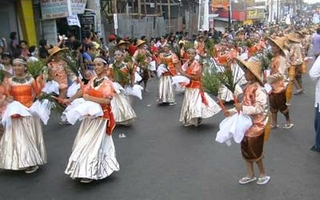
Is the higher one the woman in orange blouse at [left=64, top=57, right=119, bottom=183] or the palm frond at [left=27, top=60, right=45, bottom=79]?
Result: the palm frond at [left=27, top=60, right=45, bottom=79]

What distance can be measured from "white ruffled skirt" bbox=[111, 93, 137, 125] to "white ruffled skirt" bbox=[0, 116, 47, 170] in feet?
9.95

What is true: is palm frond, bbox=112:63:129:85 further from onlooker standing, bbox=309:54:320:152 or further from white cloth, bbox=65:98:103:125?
onlooker standing, bbox=309:54:320:152

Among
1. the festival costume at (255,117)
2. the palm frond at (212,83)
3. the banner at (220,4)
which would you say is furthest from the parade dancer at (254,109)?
the banner at (220,4)

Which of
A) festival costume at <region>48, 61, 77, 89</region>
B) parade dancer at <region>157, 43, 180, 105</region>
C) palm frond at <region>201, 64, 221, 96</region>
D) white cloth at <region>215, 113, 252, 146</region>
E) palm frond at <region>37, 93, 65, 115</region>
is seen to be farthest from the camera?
parade dancer at <region>157, 43, 180, 105</region>

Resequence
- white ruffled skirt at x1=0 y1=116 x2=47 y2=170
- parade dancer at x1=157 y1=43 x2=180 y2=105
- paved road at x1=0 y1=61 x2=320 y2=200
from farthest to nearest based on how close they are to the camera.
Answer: parade dancer at x1=157 y1=43 x2=180 y2=105, white ruffled skirt at x1=0 y1=116 x2=47 y2=170, paved road at x1=0 y1=61 x2=320 y2=200

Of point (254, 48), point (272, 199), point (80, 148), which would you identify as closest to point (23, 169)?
point (80, 148)

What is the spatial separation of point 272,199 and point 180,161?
1.83 metres

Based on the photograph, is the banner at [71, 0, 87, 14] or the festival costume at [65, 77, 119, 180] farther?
the banner at [71, 0, 87, 14]

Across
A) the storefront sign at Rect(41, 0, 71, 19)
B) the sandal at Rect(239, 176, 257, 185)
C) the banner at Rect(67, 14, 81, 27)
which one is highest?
the storefront sign at Rect(41, 0, 71, 19)

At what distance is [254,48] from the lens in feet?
51.9

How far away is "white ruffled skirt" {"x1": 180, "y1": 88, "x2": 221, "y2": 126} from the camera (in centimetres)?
886

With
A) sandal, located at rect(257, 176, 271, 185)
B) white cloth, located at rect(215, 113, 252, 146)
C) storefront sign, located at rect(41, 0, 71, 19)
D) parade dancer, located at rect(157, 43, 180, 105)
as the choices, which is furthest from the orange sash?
storefront sign, located at rect(41, 0, 71, 19)

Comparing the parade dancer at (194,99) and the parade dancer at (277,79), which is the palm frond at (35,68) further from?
the parade dancer at (277,79)

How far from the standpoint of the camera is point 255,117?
5.42 metres
